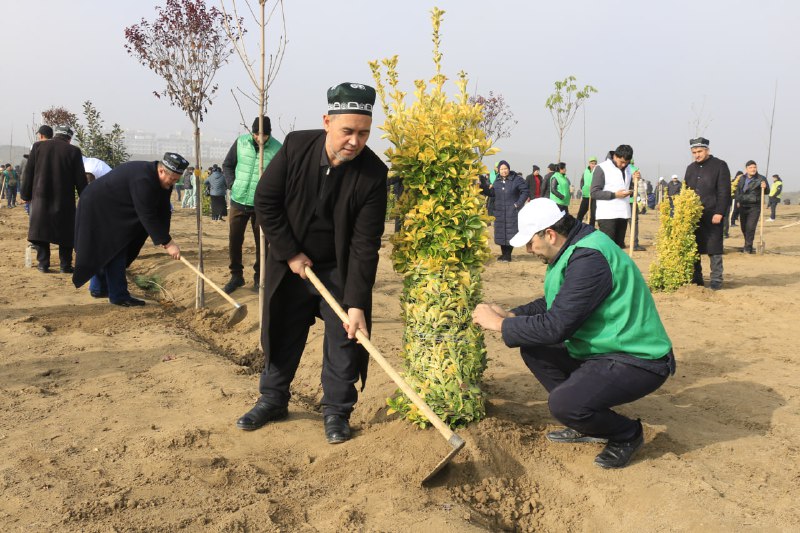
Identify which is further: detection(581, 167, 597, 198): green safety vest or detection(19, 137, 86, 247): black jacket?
detection(581, 167, 597, 198): green safety vest

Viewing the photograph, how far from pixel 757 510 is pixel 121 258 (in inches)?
A: 257

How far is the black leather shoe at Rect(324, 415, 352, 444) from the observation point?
12.5ft

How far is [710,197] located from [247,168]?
6.19 m

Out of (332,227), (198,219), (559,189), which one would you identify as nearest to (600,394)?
(332,227)

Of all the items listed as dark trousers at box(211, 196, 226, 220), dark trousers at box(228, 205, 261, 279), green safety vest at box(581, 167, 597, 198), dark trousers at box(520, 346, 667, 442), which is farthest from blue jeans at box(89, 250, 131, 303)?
dark trousers at box(211, 196, 226, 220)

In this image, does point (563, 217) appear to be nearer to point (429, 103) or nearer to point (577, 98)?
point (429, 103)

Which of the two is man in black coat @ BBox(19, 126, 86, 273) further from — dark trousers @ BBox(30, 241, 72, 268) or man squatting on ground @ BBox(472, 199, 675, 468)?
man squatting on ground @ BBox(472, 199, 675, 468)

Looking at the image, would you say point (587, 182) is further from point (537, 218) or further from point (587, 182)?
point (537, 218)

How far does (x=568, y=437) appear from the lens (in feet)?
12.5

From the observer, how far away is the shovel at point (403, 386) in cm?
312

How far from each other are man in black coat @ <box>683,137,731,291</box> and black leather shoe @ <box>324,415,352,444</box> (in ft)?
22.3

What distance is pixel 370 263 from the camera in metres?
3.67

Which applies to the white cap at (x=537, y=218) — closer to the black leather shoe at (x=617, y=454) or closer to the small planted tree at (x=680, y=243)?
the black leather shoe at (x=617, y=454)

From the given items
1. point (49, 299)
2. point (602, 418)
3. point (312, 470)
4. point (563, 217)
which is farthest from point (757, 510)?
point (49, 299)
